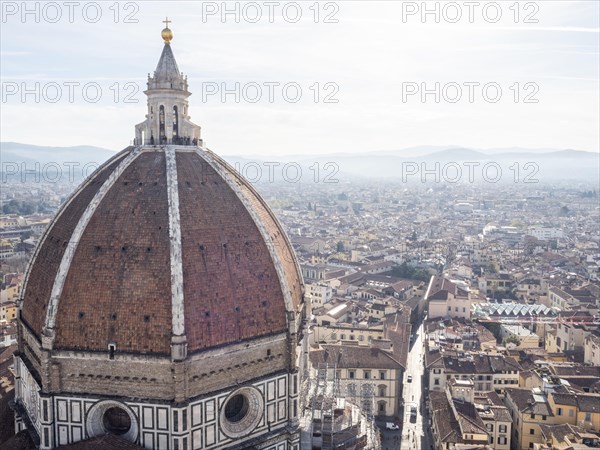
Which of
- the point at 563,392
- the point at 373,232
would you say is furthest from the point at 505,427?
the point at 373,232

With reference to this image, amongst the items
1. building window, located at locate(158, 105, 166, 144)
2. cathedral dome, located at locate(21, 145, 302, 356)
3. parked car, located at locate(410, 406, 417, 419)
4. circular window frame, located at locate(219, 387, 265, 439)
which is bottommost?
parked car, located at locate(410, 406, 417, 419)

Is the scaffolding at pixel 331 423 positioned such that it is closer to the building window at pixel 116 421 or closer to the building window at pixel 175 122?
the building window at pixel 116 421

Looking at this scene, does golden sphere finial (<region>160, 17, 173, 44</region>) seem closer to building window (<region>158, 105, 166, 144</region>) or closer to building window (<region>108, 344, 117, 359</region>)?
building window (<region>158, 105, 166, 144</region>)

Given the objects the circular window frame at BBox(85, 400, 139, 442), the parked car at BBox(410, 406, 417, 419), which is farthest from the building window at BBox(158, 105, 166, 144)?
the parked car at BBox(410, 406, 417, 419)

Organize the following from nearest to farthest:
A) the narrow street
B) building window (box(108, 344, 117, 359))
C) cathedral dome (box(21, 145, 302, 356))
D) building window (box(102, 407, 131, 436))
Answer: building window (box(108, 344, 117, 359)) < cathedral dome (box(21, 145, 302, 356)) < building window (box(102, 407, 131, 436)) < the narrow street

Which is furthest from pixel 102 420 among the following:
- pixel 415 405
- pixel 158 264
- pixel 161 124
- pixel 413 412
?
pixel 415 405

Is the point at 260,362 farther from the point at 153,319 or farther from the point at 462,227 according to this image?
the point at 462,227
